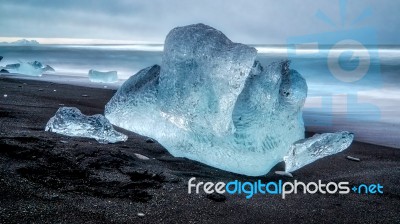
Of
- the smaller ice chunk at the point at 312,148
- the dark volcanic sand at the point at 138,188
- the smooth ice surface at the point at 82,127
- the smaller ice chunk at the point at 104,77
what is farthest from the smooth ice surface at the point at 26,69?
the smaller ice chunk at the point at 312,148

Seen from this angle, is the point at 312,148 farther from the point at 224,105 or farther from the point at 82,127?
the point at 82,127

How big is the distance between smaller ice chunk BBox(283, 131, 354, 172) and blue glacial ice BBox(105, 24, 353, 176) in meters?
0.01

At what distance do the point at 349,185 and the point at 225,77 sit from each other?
3.69 feet

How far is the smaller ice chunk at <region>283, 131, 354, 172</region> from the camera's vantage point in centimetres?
248

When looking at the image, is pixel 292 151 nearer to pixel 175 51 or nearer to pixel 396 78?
pixel 175 51

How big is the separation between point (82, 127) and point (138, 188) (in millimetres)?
1112

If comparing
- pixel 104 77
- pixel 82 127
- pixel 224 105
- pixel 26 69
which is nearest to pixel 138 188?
pixel 224 105

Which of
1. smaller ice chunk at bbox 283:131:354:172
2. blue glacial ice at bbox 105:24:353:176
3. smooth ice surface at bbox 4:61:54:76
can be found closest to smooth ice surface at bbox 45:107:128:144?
blue glacial ice at bbox 105:24:353:176

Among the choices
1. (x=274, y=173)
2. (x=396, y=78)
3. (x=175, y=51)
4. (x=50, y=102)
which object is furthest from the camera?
(x=396, y=78)

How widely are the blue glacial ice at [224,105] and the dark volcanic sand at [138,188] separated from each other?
0.15m

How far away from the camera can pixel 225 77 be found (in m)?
2.62

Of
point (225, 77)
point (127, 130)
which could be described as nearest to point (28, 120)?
point (127, 130)

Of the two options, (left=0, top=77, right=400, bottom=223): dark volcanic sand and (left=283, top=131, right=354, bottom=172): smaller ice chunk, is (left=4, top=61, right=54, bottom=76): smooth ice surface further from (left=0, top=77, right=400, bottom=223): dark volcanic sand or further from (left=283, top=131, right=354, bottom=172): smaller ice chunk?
(left=283, top=131, right=354, bottom=172): smaller ice chunk

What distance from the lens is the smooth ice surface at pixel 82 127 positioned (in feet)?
9.48
